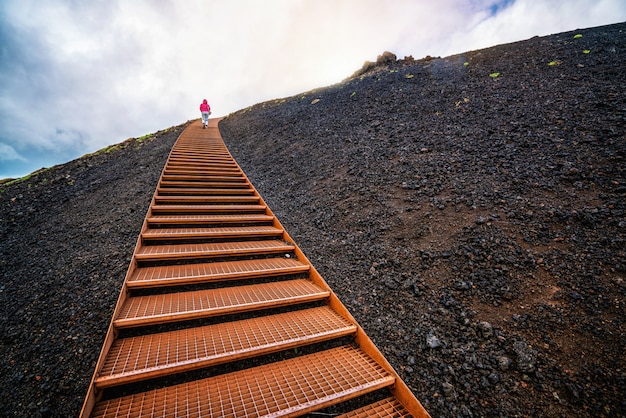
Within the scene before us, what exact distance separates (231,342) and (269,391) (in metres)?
0.58

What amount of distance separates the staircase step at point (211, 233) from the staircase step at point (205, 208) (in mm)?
595

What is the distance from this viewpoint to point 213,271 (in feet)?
10.8

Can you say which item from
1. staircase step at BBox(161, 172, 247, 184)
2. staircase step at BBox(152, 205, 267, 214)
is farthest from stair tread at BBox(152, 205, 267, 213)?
staircase step at BBox(161, 172, 247, 184)

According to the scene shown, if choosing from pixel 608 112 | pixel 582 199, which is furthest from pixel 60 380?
pixel 608 112

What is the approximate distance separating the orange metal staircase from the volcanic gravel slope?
0.21 meters

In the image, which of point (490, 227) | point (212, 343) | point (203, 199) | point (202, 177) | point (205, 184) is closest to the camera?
point (212, 343)

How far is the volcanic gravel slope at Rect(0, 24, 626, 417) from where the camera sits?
2.02 meters

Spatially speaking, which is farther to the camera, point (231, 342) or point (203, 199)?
point (203, 199)

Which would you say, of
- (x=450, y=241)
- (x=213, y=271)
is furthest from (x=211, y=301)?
(x=450, y=241)

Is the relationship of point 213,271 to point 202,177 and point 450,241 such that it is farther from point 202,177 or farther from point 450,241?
point 202,177

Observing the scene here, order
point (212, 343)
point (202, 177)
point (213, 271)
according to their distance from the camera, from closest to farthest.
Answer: point (212, 343) < point (213, 271) < point (202, 177)

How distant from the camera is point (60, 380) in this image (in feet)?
6.56

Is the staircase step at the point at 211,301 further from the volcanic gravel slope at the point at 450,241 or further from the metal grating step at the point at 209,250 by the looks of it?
Result: the metal grating step at the point at 209,250

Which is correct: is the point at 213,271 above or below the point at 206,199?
below
